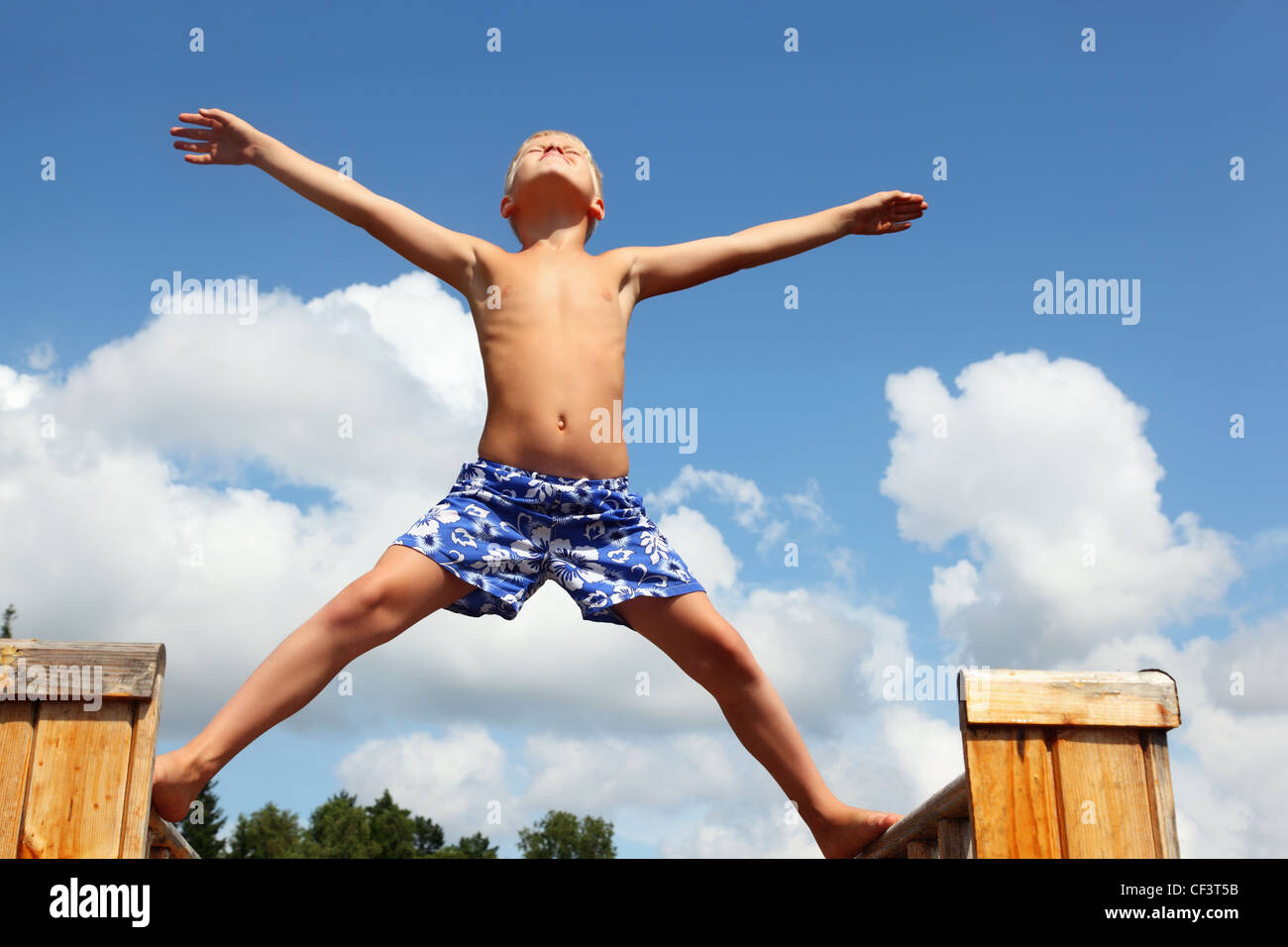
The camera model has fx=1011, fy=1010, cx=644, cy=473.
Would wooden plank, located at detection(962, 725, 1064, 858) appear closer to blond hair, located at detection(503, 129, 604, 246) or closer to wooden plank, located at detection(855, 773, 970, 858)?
wooden plank, located at detection(855, 773, 970, 858)

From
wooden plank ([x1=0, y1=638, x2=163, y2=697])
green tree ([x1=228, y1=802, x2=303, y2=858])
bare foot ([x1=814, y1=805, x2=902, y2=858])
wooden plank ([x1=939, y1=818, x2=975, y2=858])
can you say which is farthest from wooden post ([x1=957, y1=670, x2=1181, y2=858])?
green tree ([x1=228, y1=802, x2=303, y2=858])

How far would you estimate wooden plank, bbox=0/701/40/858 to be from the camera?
2.37 meters

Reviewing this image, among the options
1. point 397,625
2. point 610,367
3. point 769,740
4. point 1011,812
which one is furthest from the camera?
point 610,367

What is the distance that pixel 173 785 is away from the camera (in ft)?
10.3

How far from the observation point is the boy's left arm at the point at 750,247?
4.53 m

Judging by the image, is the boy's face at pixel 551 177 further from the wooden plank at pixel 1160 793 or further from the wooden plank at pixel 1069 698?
the wooden plank at pixel 1160 793

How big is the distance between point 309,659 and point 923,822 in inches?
82.2

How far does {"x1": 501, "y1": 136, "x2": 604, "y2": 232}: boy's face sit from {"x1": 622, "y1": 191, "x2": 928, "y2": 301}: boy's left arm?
0.35m

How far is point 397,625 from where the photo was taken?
3570 millimetres

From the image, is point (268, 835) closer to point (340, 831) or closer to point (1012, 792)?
point (340, 831)

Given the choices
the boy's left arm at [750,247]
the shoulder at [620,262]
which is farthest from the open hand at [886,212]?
the shoulder at [620,262]
